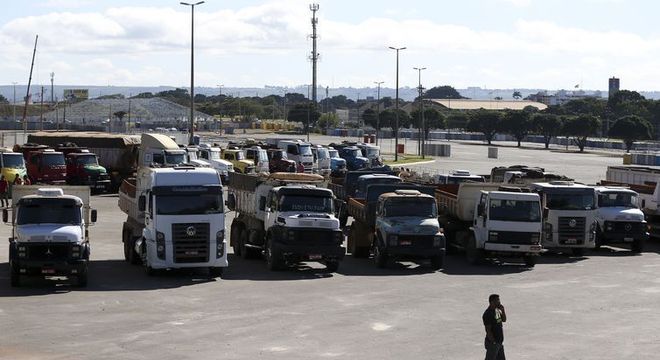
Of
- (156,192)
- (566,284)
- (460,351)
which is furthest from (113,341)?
(566,284)

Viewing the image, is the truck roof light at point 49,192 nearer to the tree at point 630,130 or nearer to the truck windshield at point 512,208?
the truck windshield at point 512,208

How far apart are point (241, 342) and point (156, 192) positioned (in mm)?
9274

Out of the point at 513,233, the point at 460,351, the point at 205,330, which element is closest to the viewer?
the point at 460,351

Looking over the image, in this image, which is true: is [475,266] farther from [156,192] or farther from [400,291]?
[156,192]

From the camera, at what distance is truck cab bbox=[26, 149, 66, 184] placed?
59688mm

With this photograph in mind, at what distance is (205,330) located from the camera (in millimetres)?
24609

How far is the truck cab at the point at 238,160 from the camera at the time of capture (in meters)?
73.5

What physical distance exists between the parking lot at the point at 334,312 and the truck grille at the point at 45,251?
0.88 m

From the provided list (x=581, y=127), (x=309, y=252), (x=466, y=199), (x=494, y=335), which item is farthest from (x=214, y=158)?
(x=581, y=127)

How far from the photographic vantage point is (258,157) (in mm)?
75188

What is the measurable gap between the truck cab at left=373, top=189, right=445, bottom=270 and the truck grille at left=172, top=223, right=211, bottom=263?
5.91m

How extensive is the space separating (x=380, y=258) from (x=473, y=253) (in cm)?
327

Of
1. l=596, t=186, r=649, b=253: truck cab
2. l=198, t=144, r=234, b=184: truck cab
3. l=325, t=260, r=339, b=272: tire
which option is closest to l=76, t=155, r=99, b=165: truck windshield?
l=198, t=144, r=234, b=184: truck cab

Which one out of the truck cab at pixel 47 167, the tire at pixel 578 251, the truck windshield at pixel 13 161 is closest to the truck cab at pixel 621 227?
the tire at pixel 578 251
